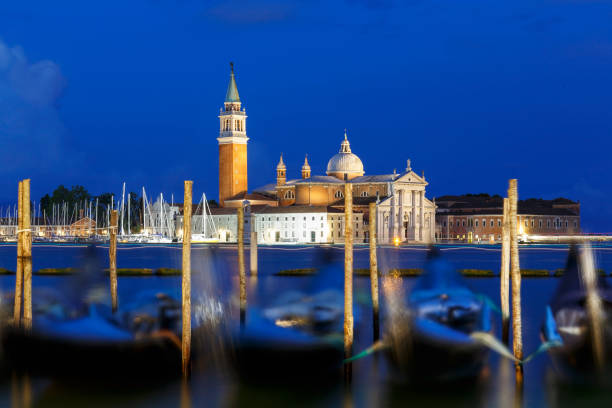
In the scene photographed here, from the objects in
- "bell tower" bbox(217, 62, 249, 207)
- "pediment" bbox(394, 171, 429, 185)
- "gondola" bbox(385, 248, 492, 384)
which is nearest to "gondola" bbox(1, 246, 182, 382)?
"gondola" bbox(385, 248, 492, 384)

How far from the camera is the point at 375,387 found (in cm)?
1385

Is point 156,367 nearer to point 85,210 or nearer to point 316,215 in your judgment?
point 316,215

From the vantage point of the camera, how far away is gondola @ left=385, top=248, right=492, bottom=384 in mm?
13211

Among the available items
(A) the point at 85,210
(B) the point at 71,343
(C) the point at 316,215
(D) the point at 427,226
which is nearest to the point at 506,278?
(B) the point at 71,343

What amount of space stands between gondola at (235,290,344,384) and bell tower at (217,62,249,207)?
3318 inches

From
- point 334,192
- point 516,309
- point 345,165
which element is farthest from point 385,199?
point 516,309

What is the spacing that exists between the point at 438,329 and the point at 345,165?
8899cm

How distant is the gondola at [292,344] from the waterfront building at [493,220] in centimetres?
8564

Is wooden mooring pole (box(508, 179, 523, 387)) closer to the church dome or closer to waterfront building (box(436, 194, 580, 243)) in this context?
waterfront building (box(436, 194, 580, 243))

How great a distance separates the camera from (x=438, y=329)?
1327cm

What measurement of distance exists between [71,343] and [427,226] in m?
85.8

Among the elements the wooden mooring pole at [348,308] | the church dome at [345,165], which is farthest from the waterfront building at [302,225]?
the wooden mooring pole at [348,308]

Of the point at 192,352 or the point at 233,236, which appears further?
the point at 233,236

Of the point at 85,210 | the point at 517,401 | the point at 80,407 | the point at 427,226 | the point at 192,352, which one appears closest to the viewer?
the point at 80,407
